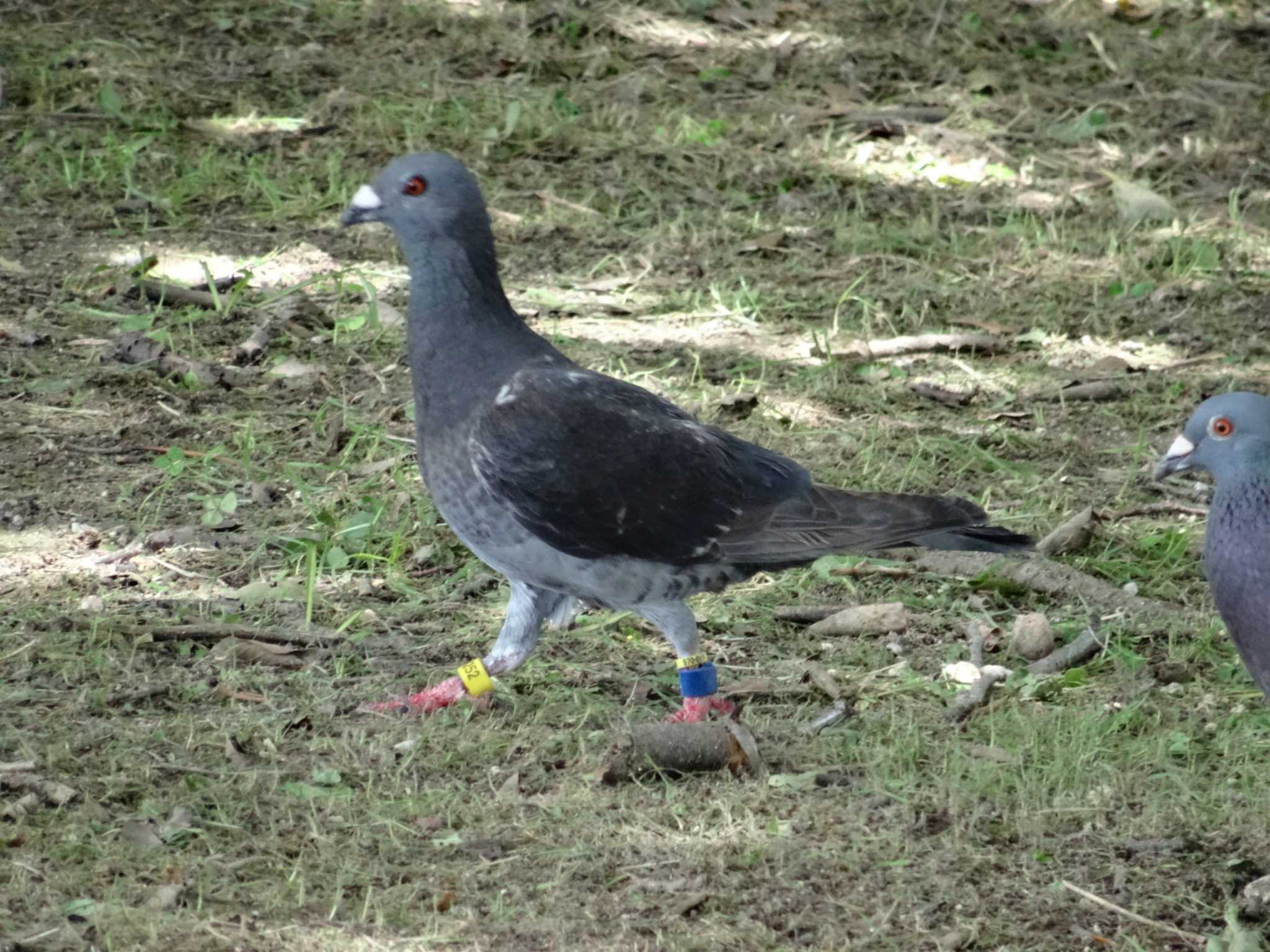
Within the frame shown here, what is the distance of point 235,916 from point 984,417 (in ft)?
12.1

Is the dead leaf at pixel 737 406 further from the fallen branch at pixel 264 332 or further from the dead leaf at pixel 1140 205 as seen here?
the dead leaf at pixel 1140 205

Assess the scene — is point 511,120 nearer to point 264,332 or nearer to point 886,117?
A: point 886,117

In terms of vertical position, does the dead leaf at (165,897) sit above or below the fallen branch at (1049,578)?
above

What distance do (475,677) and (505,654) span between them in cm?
12

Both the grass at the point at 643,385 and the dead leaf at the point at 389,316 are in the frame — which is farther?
the dead leaf at the point at 389,316

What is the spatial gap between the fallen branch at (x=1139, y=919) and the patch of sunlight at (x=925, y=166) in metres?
5.25

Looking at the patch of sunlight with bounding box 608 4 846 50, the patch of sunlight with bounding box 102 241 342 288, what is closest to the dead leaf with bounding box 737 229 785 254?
the patch of sunlight with bounding box 102 241 342 288

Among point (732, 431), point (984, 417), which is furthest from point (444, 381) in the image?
point (984, 417)

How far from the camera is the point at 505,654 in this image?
440 centimetres

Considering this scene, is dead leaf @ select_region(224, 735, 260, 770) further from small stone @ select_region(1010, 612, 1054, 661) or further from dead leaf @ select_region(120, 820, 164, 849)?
small stone @ select_region(1010, 612, 1054, 661)

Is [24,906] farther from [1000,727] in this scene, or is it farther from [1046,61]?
[1046,61]

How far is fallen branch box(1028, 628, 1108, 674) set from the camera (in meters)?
4.64

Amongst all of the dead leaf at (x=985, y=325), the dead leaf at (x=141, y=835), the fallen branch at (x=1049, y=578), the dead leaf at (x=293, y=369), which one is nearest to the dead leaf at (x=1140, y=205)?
the dead leaf at (x=985, y=325)

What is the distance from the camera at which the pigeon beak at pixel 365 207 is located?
439cm
